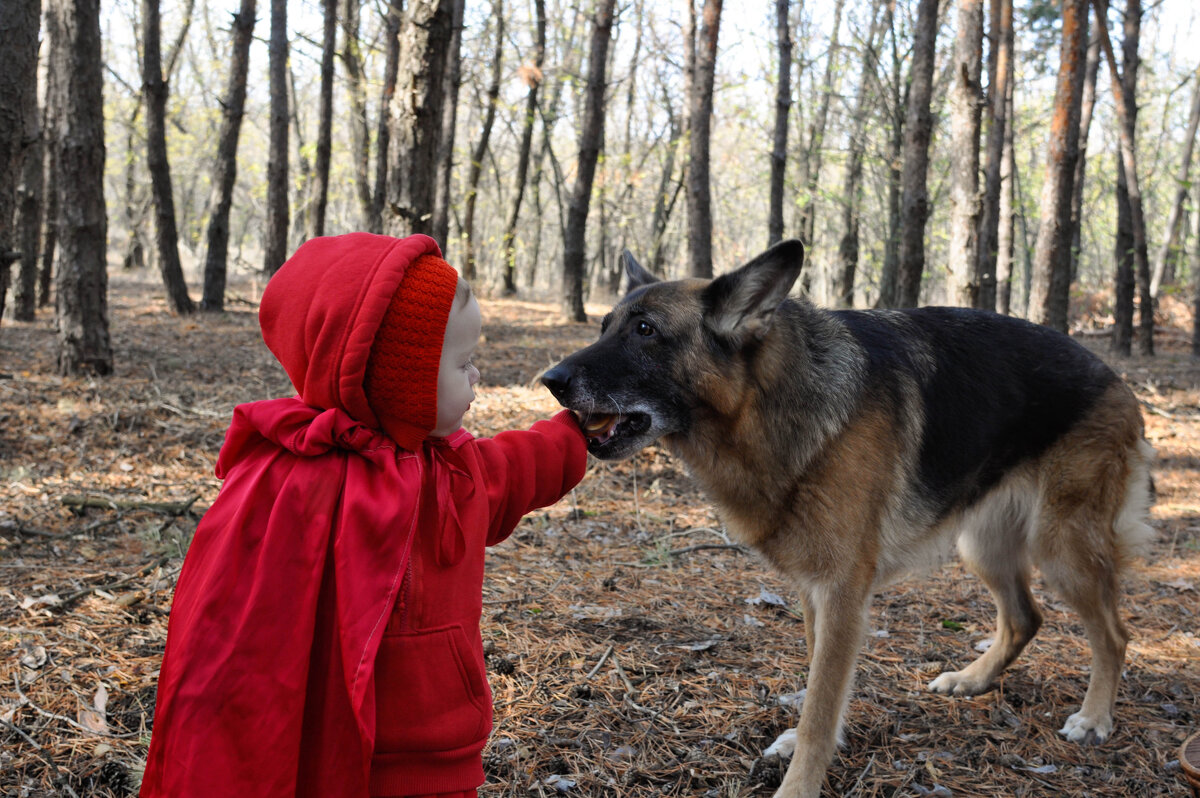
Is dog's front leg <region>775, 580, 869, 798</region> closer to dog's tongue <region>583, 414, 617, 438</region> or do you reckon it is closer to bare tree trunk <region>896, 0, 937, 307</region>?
dog's tongue <region>583, 414, 617, 438</region>

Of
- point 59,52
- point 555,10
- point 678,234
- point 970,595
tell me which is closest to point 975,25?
point 970,595

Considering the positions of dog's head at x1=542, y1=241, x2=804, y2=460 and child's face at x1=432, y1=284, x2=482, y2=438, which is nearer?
child's face at x1=432, y1=284, x2=482, y2=438

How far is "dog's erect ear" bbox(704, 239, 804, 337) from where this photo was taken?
9.46 feet

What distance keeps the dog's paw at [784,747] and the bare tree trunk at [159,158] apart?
13494mm

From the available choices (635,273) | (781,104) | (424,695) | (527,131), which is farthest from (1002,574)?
(527,131)

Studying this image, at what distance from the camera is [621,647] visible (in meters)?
3.85

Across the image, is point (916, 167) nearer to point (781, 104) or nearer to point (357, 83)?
point (781, 104)

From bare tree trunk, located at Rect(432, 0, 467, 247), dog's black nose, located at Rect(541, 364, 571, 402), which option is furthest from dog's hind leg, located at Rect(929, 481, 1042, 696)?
bare tree trunk, located at Rect(432, 0, 467, 247)

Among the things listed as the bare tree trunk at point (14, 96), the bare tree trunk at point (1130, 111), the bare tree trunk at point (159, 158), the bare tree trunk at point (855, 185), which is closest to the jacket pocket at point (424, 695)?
the bare tree trunk at point (14, 96)

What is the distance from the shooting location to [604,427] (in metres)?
2.84

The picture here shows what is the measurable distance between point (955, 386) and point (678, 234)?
41.3 metres

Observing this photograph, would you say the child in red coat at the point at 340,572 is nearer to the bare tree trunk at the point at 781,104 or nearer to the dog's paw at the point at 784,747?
the dog's paw at the point at 784,747

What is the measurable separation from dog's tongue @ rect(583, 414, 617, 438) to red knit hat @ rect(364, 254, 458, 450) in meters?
0.90

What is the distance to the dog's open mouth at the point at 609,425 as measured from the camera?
110 inches
